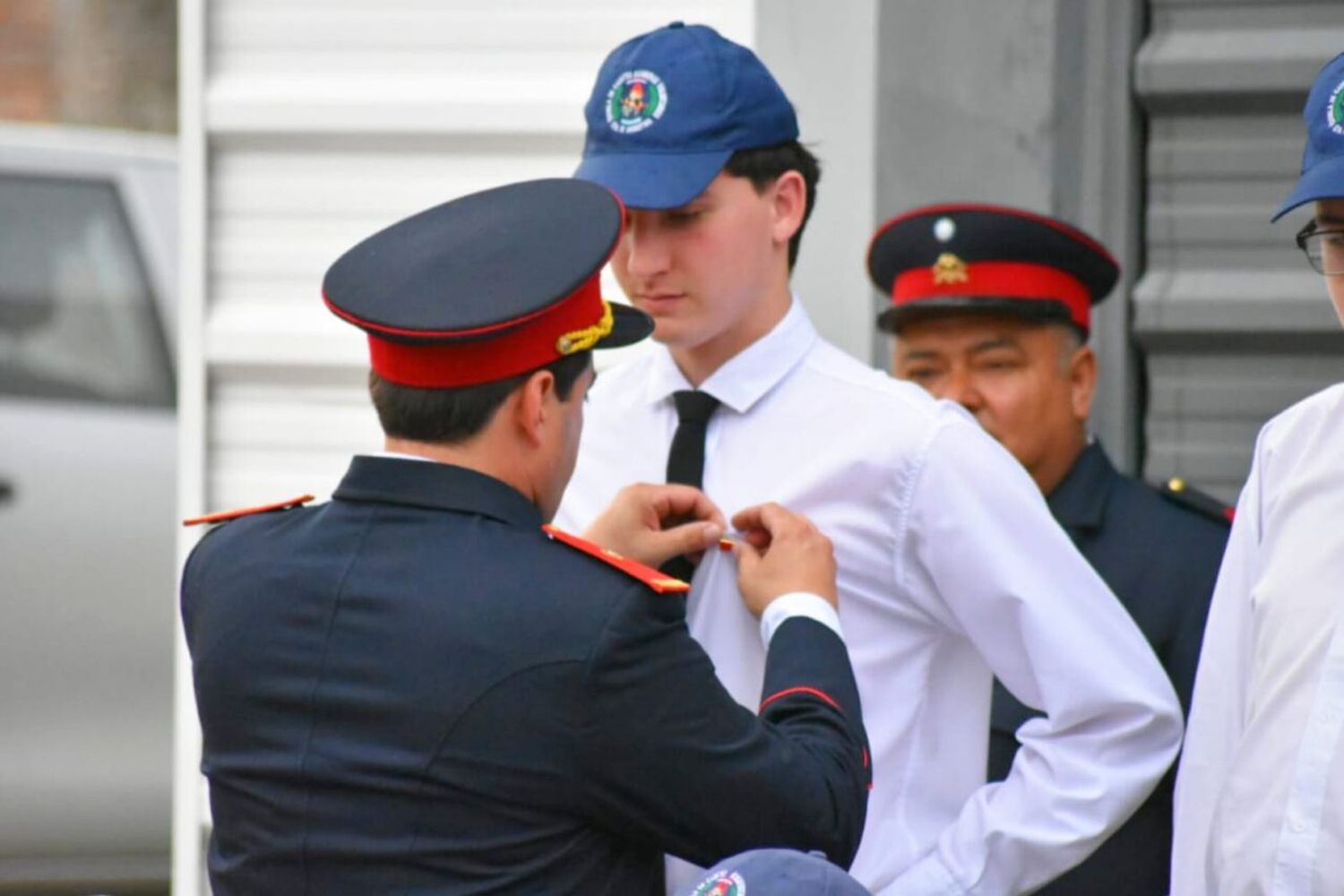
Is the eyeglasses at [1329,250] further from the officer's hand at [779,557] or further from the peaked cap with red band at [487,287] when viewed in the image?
the peaked cap with red band at [487,287]

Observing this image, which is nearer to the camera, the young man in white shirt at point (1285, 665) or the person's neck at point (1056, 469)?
the young man in white shirt at point (1285, 665)

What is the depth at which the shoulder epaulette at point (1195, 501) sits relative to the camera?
306 centimetres

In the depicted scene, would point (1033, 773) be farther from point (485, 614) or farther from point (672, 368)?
point (485, 614)

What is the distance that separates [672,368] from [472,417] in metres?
0.64

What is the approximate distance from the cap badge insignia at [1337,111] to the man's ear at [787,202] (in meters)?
0.61

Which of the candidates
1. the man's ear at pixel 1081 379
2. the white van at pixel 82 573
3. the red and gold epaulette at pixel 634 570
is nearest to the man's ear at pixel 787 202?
the red and gold epaulette at pixel 634 570

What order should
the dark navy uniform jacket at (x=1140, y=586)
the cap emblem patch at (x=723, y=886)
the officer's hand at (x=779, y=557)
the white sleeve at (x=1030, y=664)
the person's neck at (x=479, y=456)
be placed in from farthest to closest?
the dark navy uniform jacket at (x=1140, y=586) → the white sleeve at (x=1030, y=664) → the officer's hand at (x=779, y=557) → the person's neck at (x=479, y=456) → the cap emblem patch at (x=723, y=886)

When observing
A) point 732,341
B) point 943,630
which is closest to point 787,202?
point 732,341

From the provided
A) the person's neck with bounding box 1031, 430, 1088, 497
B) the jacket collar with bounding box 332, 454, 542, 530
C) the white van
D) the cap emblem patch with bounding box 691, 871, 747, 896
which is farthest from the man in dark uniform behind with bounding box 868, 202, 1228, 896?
the white van

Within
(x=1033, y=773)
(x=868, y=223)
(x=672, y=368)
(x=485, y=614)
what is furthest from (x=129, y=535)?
(x=485, y=614)

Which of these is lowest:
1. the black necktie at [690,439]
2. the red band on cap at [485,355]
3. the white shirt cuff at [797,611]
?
the white shirt cuff at [797,611]

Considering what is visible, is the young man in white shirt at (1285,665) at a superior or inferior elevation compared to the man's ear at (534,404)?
inferior

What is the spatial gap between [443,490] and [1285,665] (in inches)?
31.4

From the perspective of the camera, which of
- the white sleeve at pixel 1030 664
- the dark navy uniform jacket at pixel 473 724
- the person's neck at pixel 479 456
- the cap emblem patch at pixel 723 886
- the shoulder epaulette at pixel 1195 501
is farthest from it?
the shoulder epaulette at pixel 1195 501
